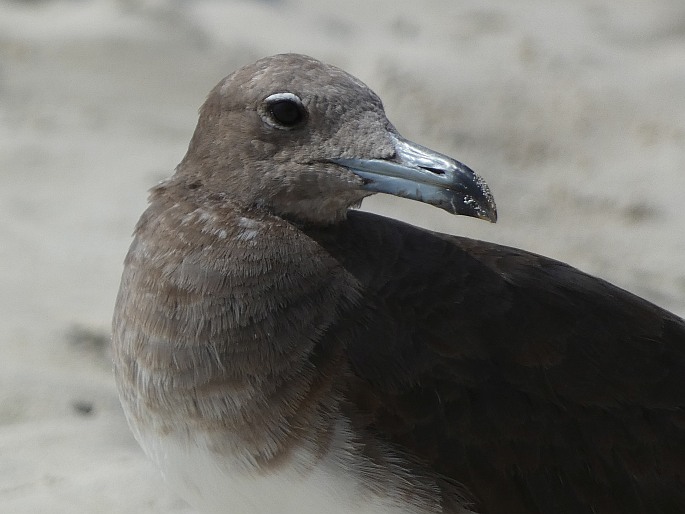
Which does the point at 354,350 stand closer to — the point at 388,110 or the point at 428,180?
the point at 428,180

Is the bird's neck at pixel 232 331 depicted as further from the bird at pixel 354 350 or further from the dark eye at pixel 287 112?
the dark eye at pixel 287 112

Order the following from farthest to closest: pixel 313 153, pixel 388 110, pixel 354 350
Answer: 1. pixel 388 110
2. pixel 313 153
3. pixel 354 350

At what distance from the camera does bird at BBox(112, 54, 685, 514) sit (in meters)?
2.60

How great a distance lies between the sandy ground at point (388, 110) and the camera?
169 inches

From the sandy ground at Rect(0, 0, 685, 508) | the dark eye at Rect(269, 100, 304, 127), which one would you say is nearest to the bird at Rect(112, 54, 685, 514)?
the dark eye at Rect(269, 100, 304, 127)

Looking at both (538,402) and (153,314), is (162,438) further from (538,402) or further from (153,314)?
(538,402)

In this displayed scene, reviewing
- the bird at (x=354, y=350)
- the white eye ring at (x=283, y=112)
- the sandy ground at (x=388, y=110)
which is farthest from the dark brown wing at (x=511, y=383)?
the sandy ground at (x=388, y=110)

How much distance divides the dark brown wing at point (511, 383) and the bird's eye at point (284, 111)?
277mm

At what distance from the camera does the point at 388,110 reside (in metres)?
5.64

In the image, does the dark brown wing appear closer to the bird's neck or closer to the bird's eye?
the bird's neck

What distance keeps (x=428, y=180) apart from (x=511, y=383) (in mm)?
504

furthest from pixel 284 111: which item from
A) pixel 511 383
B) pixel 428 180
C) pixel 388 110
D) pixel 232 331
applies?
pixel 388 110

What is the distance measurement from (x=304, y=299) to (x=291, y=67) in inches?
22.0

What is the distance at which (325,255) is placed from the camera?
9.11 feet
